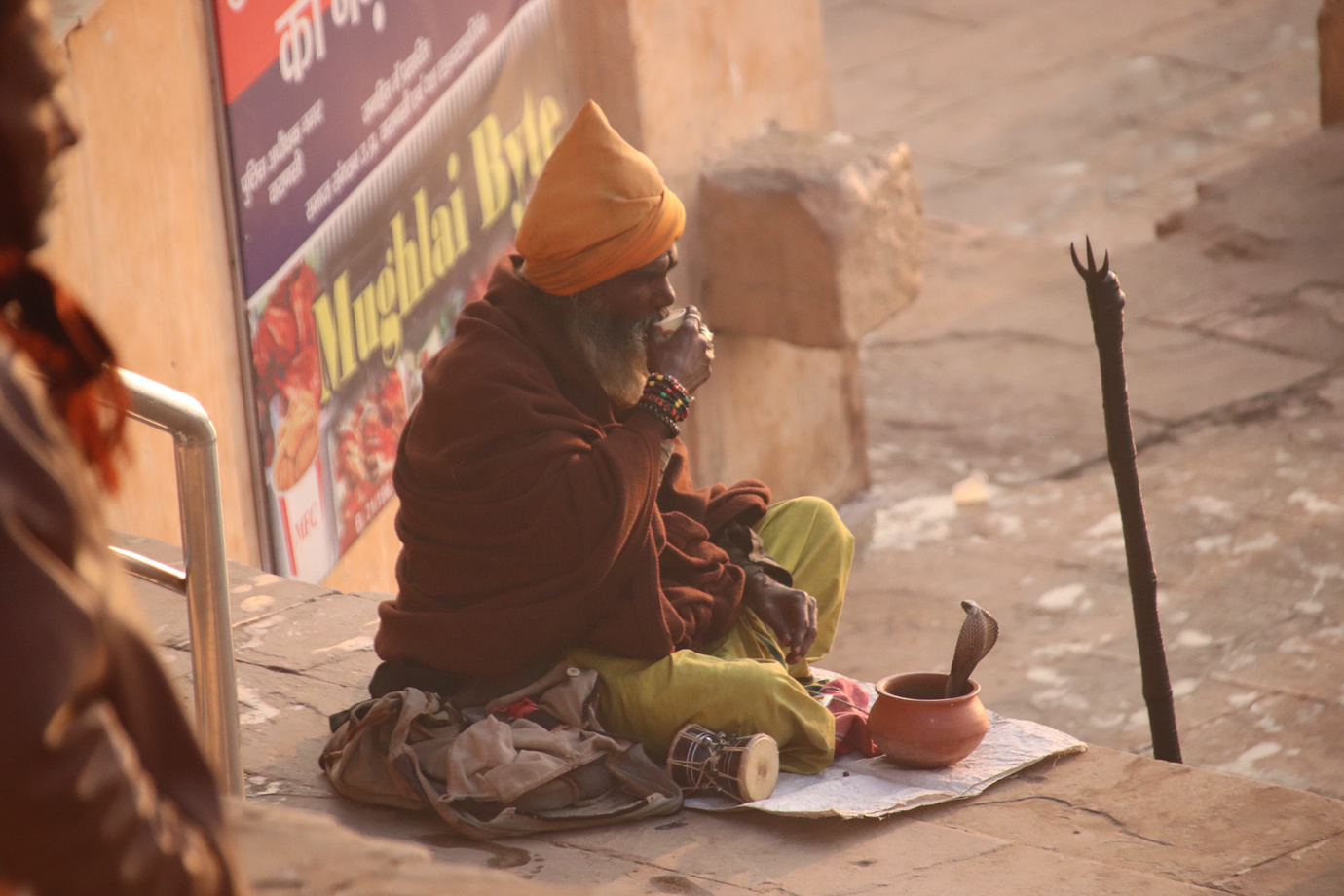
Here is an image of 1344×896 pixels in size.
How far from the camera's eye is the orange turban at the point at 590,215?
336 centimetres

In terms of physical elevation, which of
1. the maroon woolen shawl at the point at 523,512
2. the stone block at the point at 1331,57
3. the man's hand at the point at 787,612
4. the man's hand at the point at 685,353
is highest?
the stone block at the point at 1331,57

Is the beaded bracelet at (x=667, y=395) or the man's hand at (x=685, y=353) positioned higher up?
the man's hand at (x=685, y=353)

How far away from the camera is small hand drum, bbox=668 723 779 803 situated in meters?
3.15

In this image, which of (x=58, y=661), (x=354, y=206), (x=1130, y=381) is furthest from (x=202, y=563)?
(x=1130, y=381)

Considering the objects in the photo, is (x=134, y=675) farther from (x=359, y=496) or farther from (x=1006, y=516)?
(x=1006, y=516)

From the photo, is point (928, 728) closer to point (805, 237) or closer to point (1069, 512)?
point (805, 237)

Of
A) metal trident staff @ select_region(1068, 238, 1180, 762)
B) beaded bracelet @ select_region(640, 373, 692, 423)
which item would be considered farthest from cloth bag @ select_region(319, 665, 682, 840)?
metal trident staff @ select_region(1068, 238, 1180, 762)

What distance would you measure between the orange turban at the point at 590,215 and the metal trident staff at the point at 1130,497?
37.2 inches

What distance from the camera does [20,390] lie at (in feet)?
3.59

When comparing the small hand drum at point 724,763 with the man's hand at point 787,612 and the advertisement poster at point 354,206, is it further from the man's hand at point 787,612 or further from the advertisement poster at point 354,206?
the advertisement poster at point 354,206

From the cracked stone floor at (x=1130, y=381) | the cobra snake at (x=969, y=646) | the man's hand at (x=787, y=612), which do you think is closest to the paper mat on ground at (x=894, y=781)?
the cobra snake at (x=969, y=646)

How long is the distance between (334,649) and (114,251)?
46.9 inches

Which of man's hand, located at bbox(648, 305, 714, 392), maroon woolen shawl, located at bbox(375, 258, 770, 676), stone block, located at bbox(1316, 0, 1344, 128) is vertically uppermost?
stone block, located at bbox(1316, 0, 1344, 128)

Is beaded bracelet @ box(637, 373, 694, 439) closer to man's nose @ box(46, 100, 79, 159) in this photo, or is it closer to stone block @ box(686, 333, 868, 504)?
man's nose @ box(46, 100, 79, 159)
